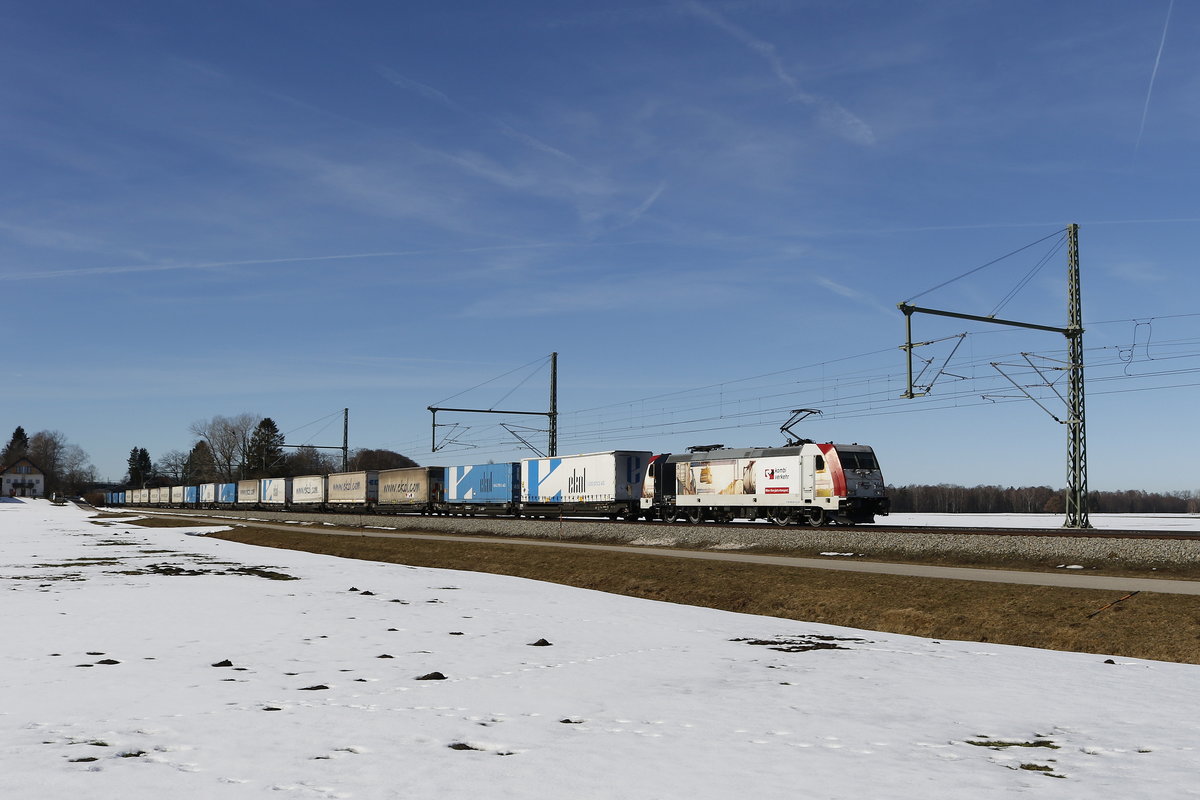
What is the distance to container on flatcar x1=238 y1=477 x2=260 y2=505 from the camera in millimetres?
91812

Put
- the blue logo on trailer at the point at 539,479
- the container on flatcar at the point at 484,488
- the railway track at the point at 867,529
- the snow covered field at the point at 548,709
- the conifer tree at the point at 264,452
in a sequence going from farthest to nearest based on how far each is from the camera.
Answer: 1. the conifer tree at the point at 264,452
2. the container on flatcar at the point at 484,488
3. the blue logo on trailer at the point at 539,479
4. the railway track at the point at 867,529
5. the snow covered field at the point at 548,709

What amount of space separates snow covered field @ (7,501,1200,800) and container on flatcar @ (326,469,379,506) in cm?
5409

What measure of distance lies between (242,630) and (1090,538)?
20857mm

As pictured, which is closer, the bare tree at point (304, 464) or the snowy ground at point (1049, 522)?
the snowy ground at point (1049, 522)

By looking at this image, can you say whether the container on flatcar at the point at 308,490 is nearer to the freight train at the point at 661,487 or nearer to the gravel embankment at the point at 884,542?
the freight train at the point at 661,487

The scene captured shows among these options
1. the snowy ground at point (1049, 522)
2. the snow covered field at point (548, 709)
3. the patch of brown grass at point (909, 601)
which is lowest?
the snowy ground at point (1049, 522)

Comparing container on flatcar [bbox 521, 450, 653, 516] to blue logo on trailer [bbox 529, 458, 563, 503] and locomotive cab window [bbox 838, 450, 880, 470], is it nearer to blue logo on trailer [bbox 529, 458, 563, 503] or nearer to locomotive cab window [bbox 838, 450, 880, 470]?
blue logo on trailer [bbox 529, 458, 563, 503]

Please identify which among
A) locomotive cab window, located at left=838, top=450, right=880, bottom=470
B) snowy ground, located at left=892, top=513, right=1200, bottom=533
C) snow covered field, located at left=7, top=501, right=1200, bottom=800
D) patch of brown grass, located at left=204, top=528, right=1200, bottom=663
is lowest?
snowy ground, located at left=892, top=513, right=1200, bottom=533

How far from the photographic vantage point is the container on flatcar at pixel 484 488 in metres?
53.4

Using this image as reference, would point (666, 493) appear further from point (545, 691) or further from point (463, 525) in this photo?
point (545, 691)

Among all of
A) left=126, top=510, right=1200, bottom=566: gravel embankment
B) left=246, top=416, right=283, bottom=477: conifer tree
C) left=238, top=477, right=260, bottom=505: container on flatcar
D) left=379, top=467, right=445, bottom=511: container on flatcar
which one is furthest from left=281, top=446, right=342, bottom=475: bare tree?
left=126, top=510, right=1200, bottom=566: gravel embankment

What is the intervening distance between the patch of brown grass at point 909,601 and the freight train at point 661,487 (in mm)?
11451

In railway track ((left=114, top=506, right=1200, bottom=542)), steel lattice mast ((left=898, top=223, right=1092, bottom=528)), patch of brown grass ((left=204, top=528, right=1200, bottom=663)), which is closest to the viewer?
patch of brown grass ((left=204, top=528, right=1200, bottom=663))

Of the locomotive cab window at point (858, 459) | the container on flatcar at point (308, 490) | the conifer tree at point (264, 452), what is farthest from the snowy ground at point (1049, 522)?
the conifer tree at point (264, 452)
